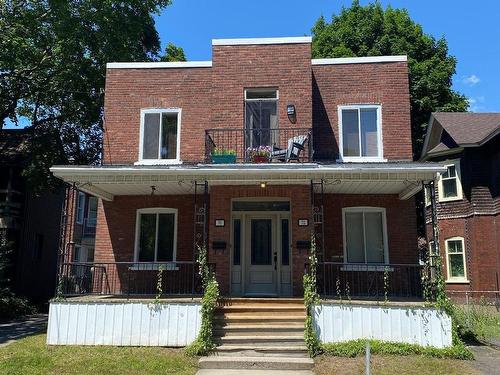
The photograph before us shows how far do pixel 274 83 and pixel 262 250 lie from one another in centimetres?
468

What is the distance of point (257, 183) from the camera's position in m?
12.7

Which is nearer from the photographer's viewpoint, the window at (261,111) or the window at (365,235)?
the window at (365,235)

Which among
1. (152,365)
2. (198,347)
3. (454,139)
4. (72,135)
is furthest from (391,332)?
(72,135)

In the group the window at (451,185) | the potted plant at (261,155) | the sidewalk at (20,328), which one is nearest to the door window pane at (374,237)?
the potted plant at (261,155)

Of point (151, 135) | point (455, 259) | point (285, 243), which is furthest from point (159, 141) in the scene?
→ point (455, 259)

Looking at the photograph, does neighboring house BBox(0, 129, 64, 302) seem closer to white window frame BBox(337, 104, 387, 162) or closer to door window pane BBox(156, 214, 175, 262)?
door window pane BBox(156, 214, 175, 262)

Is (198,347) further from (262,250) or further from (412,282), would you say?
(412,282)

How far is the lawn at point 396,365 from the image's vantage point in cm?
918

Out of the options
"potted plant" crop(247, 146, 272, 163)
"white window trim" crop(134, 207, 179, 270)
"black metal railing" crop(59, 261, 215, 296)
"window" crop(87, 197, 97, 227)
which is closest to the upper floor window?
"potted plant" crop(247, 146, 272, 163)

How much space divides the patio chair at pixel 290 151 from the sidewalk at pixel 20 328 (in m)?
7.96

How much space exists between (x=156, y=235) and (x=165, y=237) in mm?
262

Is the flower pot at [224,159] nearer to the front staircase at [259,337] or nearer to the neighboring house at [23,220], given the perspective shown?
the front staircase at [259,337]

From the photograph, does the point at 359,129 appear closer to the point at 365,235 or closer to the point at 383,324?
the point at 365,235

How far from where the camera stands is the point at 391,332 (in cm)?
1062
